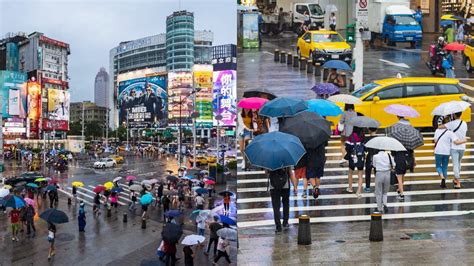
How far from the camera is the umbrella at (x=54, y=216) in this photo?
6.04m

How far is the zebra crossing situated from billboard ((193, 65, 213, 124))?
43.7 inches

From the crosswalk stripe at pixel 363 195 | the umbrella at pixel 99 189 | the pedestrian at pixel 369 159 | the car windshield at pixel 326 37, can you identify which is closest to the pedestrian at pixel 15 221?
the umbrella at pixel 99 189

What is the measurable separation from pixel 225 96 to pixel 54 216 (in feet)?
7.31

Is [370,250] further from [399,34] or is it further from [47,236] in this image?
[399,34]

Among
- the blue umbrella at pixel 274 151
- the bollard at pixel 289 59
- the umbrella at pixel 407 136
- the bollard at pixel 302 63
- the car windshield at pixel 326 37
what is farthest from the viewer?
the car windshield at pixel 326 37

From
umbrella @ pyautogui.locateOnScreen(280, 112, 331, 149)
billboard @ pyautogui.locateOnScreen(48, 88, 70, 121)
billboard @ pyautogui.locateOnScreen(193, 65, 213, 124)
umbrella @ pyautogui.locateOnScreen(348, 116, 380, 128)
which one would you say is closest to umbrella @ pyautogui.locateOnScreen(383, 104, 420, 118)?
umbrella @ pyautogui.locateOnScreen(348, 116, 380, 128)

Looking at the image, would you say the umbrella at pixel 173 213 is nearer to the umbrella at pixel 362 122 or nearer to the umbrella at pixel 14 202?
the umbrella at pixel 14 202

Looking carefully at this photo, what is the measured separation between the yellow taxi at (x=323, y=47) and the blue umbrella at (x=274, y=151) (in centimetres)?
761

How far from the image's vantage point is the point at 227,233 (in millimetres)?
6137

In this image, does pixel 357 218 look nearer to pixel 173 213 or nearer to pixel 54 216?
pixel 173 213

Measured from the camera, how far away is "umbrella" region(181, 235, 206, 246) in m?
6.44

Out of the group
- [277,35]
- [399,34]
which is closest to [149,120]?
[277,35]

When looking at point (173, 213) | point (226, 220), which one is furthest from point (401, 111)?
point (173, 213)

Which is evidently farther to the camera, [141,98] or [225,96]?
[141,98]
